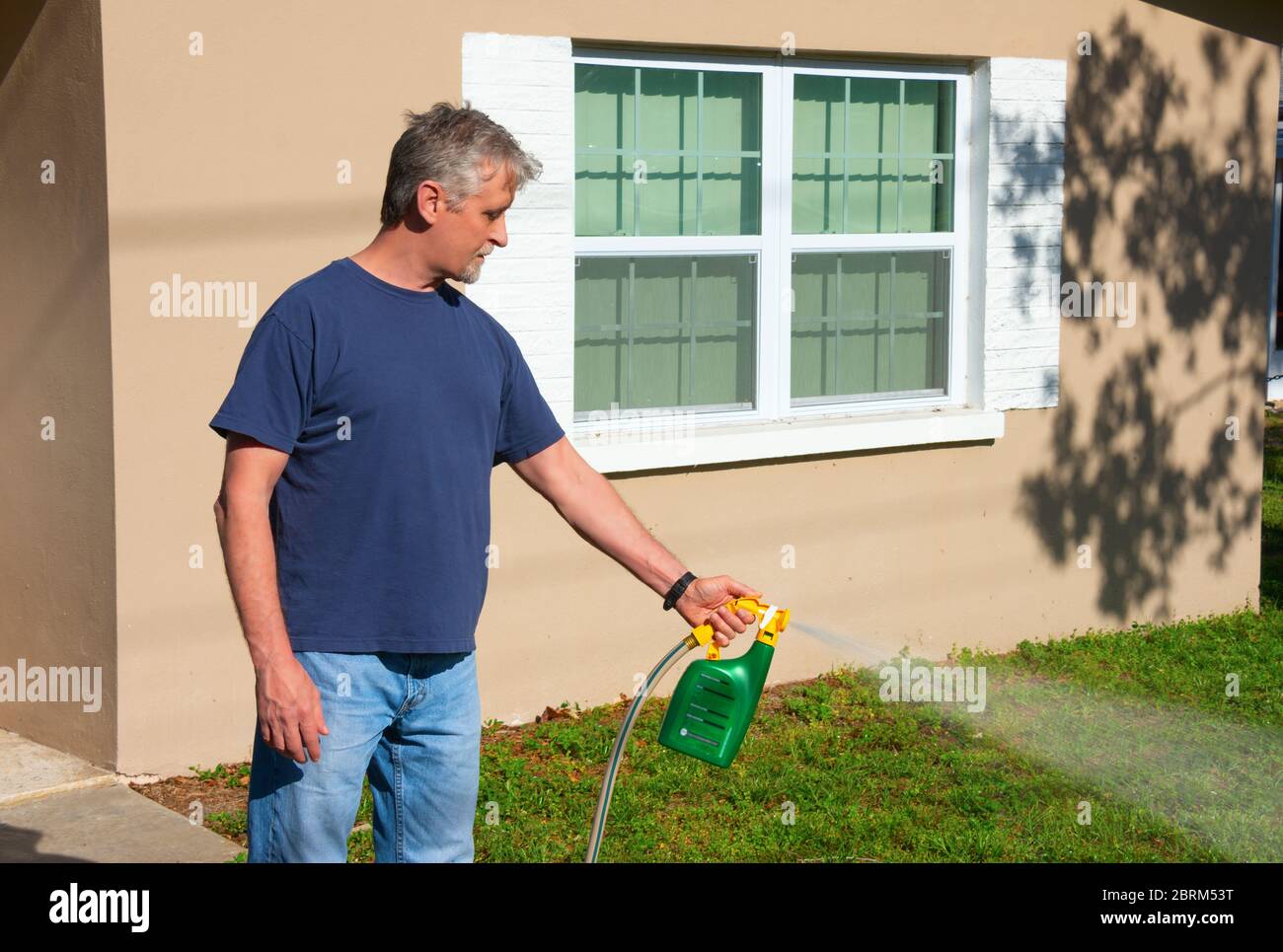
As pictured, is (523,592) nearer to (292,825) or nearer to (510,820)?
(510,820)

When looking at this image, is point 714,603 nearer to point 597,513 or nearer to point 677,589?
point 677,589

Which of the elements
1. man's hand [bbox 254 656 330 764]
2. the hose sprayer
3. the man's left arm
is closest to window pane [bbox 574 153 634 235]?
the man's left arm

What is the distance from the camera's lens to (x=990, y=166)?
7402 millimetres

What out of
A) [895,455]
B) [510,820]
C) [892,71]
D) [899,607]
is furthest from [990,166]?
[510,820]

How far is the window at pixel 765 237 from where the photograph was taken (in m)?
6.66

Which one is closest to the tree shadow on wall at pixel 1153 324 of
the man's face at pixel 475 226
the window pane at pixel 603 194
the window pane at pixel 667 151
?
the window pane at pixel 667 151

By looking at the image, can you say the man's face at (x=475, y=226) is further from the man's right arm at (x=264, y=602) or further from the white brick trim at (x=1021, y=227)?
the white brick trim at (x=1021, y=227)

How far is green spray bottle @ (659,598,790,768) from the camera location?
11.4 ft

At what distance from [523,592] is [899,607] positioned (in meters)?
1.94

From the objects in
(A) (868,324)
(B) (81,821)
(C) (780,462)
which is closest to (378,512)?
(B) (81,821)

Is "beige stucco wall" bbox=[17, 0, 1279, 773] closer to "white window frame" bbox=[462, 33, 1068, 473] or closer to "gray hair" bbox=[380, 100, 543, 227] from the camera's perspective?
"white window frame" bbox=[462, 33, 1068, 473]

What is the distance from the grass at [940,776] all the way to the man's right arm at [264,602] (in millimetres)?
2035

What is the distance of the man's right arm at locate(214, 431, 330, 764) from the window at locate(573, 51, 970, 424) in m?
3.61

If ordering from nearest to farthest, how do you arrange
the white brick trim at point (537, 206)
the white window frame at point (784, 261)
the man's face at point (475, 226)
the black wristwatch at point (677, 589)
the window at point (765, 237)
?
1. the man's face at point (475, 226)
2. the black wristwatch at point (677, 589)
3. the white brick trim at point (537, 206)
4. the white window frame at point (784, 261)
5. the window at point (765, 237)
